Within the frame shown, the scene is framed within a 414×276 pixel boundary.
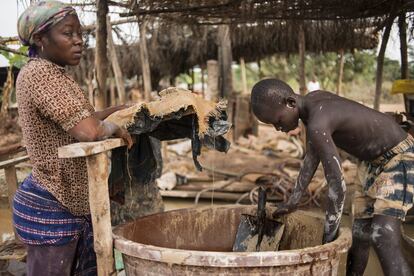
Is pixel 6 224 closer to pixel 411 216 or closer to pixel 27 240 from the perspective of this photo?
pixel 27 240

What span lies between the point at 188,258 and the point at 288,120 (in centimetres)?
89

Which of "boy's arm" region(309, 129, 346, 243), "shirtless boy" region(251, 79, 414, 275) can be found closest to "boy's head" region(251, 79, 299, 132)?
"shirtless boy" region(251, 79, 414, 275)

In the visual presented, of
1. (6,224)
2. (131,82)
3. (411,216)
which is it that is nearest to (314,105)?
(411,216)

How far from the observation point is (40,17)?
211 cm

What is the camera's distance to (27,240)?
91.0 inches

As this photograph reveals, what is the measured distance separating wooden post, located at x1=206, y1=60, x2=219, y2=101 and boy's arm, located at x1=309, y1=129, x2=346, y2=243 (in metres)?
8.66

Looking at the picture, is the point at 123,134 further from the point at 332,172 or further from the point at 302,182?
the point at 302,182

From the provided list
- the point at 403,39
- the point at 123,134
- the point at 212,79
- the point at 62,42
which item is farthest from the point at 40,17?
the point at 212,79

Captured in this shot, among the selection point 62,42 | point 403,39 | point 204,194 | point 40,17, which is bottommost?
point 204,194

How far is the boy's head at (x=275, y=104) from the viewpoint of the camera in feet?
8.24

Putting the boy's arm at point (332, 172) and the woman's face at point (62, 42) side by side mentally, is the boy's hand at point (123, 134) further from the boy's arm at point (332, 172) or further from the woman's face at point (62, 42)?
the boy's arm at point (332, 172)

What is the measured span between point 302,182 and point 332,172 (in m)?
0.51

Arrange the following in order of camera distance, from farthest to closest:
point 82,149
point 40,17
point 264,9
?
point 264,9 → point 40,17 → point 82,149

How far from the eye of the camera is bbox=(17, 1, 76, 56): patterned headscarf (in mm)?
2113
